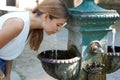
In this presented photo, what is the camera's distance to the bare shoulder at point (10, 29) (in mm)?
2031

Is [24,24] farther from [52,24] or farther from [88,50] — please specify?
[88,50]

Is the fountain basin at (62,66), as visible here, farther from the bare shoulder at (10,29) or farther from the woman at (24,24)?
the bare shoulder at (10,29)

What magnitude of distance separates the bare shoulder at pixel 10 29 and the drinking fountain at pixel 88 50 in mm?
511

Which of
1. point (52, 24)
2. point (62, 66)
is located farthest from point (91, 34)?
point (52, 24)

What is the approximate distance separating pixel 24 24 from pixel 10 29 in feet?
0.42

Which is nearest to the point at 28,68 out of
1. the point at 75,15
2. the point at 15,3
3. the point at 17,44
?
the point at 75,15

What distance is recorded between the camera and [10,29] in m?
2.03

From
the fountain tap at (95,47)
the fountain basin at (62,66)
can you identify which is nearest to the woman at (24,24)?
the fountain basin at (62,66)

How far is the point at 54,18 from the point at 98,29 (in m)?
0.64

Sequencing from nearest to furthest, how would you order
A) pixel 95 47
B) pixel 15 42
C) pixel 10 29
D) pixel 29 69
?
pixel 10 29 < pixel 15 42 < pixel 95 47 < pixel 29 69

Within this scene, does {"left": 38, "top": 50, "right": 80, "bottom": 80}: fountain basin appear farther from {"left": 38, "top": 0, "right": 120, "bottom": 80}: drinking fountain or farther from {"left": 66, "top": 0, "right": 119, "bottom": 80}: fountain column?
{"left": 66, "top": 0, "right": 119, "bottom": 80}: fountain column

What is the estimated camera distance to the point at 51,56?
275 centimetres

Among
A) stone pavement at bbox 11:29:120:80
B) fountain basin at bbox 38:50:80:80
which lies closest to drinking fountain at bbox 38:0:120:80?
fountain basin at bbox 38:50:80:80

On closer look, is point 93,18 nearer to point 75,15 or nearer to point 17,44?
point 75,15
